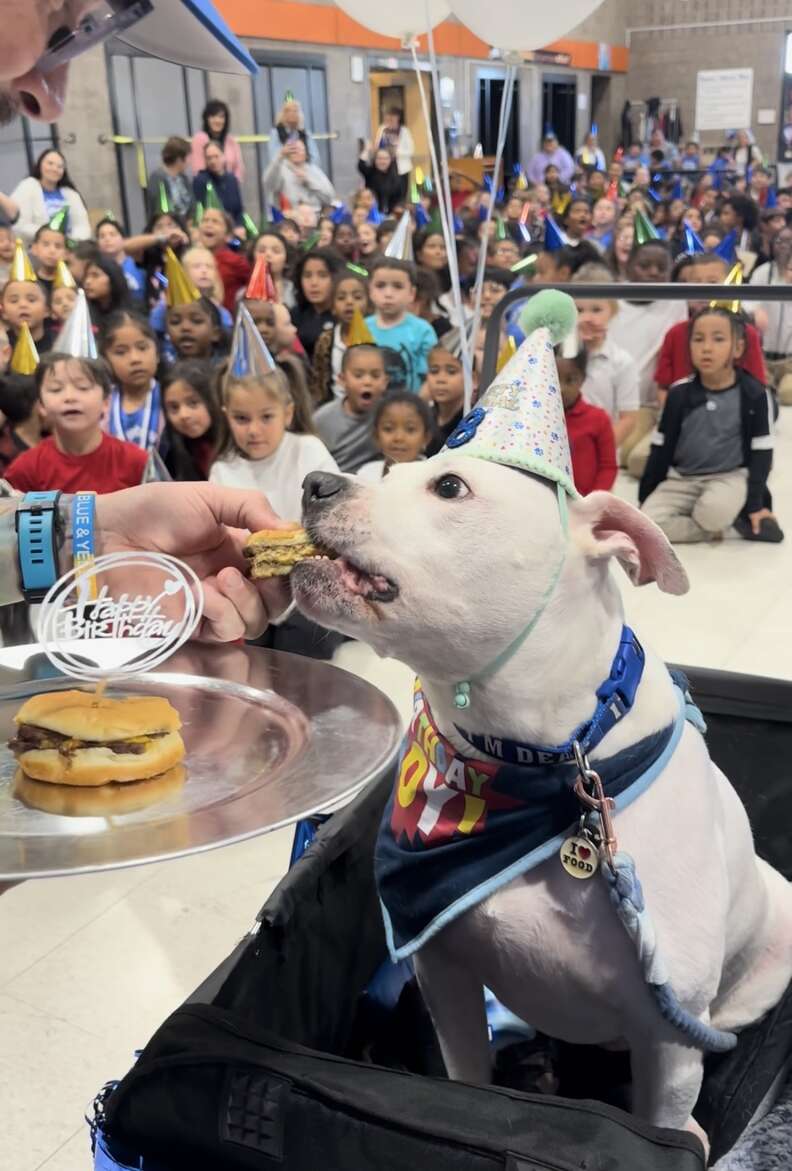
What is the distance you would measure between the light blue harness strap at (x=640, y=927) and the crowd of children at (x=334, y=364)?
2.90 ft

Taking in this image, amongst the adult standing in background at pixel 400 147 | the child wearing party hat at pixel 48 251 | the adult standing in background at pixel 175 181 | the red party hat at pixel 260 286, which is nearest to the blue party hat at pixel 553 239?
the adult standing in background at pixel 175 181

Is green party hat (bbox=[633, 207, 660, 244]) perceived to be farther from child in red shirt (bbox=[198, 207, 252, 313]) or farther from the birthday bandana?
the birthday bandana

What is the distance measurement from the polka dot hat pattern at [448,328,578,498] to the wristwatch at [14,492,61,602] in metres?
0.43

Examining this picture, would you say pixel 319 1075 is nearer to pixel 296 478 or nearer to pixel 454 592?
pixel 454 592

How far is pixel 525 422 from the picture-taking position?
1.06 m

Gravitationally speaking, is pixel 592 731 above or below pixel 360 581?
below

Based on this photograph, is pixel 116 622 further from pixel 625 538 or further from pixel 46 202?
pixel 46 202


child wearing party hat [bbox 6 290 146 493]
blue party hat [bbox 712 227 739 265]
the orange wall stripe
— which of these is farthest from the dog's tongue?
the orange wall stripe

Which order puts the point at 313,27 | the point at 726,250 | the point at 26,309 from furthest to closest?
the point at 313,27 → the point at 726,250 → the point at 26,309

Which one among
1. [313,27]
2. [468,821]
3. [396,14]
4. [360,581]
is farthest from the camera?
[313,27]

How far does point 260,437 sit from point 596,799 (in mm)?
2192

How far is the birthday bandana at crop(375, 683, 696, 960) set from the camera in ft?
3.53

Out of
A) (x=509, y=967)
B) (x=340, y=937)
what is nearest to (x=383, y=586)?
(x=509, y=967)

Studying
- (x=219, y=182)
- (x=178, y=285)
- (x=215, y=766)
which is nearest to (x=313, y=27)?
(x=219, y=182)
